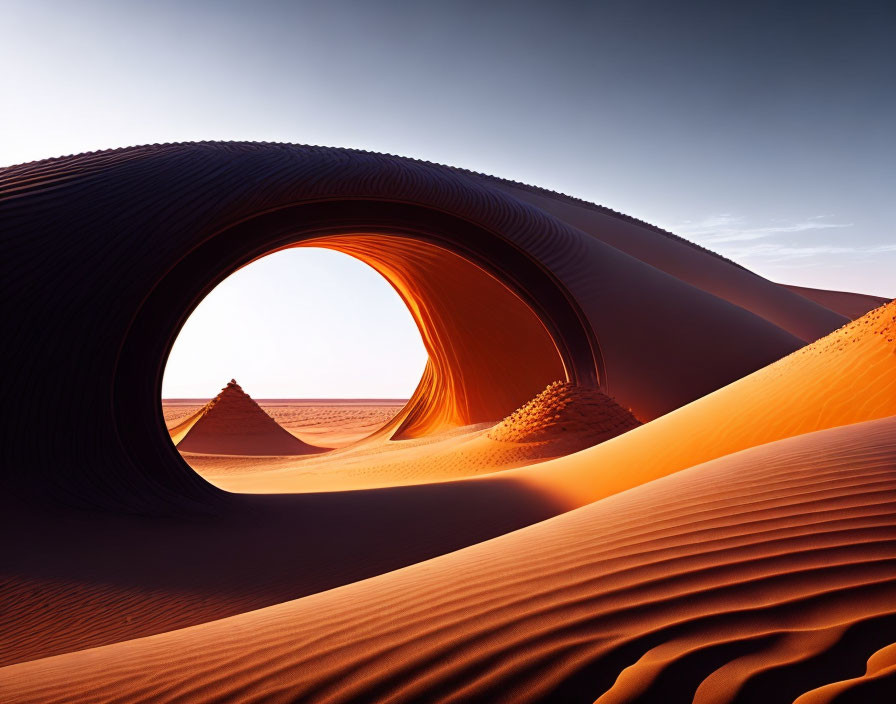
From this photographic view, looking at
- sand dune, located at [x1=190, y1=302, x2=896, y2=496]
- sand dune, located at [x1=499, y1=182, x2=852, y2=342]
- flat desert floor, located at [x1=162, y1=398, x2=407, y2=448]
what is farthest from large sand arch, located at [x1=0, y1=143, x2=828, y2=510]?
flat desert floor, located at [x1=162, y1=398, x2=407, y2=448]

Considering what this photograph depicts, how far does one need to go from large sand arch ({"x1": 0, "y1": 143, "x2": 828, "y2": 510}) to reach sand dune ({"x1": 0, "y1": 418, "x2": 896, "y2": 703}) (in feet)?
19.1

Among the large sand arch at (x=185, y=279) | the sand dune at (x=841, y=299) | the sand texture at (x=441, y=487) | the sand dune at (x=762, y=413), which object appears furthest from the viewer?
the sand dune at (x=841, y=299)

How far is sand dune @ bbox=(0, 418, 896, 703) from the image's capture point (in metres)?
1.60

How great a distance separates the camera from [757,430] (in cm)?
643

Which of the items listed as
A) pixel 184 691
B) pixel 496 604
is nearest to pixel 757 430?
pixel 496 604

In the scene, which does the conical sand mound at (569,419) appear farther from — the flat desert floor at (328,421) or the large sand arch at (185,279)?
the flat desert floor at (328,421)

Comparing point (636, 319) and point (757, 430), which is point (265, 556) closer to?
point (757, 430)

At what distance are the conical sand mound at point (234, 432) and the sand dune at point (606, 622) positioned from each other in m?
20.1

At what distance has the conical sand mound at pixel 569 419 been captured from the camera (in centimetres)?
1220

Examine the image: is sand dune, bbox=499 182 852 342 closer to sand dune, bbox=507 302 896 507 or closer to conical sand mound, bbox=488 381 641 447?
conical sand mound, bbox=488 381 641 447

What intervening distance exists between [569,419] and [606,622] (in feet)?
35.2

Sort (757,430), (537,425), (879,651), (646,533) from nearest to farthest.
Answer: (879,651) < (646,533) < (757,430) < (537,425)

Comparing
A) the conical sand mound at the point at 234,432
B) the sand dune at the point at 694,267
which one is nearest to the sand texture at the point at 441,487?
the conical sand mound at the point at 234,432

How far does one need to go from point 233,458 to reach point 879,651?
20.3 m
